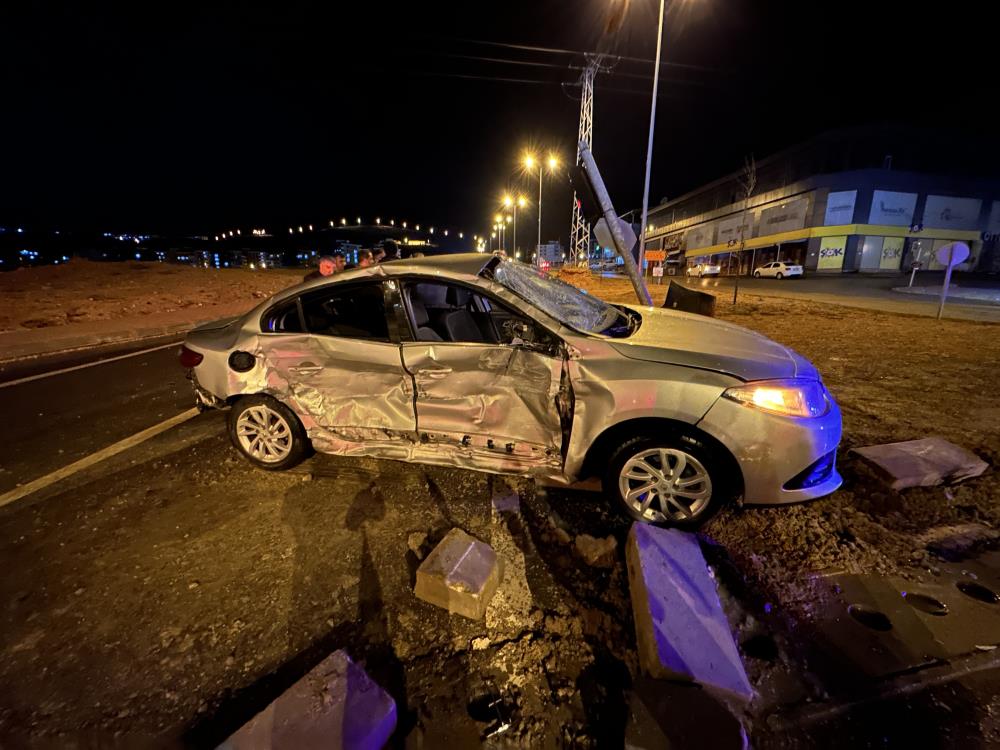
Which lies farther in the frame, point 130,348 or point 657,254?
point 657,254

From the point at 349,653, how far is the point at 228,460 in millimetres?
2450

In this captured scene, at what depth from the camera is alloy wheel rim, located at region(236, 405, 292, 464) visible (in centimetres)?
336

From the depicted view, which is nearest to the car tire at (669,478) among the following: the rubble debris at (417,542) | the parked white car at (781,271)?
the rubble debris at (417,542)

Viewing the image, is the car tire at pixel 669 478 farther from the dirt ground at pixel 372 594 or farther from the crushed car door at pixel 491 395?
the crushed car door at pixel 491 395

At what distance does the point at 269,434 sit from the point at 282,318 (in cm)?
91

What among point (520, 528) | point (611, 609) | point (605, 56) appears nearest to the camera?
point (611, 609)

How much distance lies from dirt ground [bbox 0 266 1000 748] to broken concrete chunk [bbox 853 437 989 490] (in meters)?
0.09

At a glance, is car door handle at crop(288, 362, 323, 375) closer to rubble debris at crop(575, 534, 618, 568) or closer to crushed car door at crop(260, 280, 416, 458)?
crushed car door at crop(260, 280, 416, 458)

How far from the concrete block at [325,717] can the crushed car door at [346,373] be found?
5.28 ft

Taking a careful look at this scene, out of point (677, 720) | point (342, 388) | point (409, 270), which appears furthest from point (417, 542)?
point (409, 270)

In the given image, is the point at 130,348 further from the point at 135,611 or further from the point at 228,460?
the point at 135,611

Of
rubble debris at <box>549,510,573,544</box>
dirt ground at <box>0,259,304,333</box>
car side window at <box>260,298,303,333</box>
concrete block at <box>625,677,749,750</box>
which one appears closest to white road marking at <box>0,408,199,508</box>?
car side window at <box>260,298,303,333</box>

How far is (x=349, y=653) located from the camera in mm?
1895

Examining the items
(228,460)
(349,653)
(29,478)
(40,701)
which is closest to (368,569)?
(349,653)
